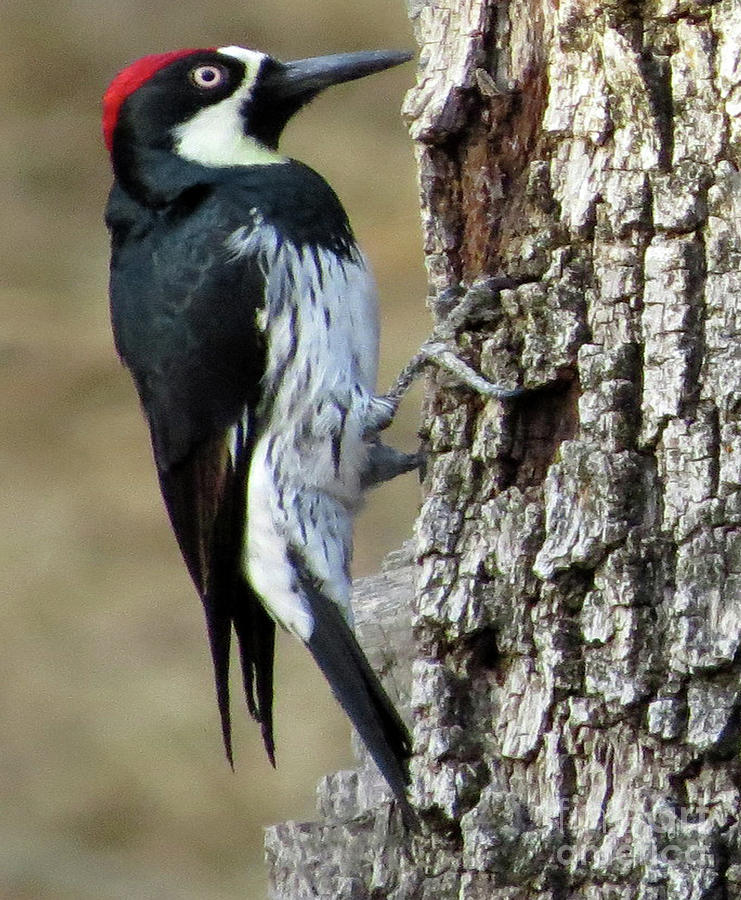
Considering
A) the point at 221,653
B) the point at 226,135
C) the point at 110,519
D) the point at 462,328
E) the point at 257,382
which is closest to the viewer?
the point at 462,328

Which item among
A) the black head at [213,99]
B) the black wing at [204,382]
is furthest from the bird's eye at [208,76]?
the black wing at [204,382]

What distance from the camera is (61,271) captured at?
655 cm

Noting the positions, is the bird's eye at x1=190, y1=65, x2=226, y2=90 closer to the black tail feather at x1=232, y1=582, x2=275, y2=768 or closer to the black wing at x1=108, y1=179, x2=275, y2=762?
the black wing at x1=108, y1=179, x2=275, y2=762

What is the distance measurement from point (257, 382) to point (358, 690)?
683 millimetres

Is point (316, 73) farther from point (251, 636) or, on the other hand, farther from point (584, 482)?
point (584, 482)

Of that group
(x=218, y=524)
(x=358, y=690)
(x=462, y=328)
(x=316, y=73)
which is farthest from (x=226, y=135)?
(x=358, y=690)

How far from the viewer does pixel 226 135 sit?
3.59 metres

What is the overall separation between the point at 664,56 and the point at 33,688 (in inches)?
175

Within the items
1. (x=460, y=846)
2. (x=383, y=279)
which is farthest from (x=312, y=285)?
(x=383, y=279)

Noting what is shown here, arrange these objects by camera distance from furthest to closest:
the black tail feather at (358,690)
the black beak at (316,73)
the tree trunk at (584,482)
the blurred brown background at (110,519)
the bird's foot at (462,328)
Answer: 1. the blurred brown background at (110,519)
2. the black beak at (316,73)
3. the black tail feather at (358,690)
4. the bird's foot at (462,328)
5. the tree trunk at (584,482)

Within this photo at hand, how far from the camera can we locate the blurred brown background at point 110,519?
5855 millimetres

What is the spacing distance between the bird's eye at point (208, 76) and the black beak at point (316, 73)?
0.10 metres

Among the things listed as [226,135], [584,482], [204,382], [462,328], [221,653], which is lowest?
[221,653]

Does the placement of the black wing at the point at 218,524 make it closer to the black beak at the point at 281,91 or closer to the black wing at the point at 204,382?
the black wing at the point at 204,382
